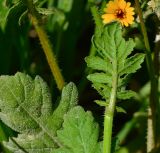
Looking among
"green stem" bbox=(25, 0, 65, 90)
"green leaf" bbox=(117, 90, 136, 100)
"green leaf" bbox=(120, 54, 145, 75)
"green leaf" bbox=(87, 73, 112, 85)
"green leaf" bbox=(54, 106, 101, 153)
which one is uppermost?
"green stem" bbox=(25, 0, 65, 90)

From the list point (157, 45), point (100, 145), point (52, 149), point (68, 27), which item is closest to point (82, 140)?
point (100, 145)

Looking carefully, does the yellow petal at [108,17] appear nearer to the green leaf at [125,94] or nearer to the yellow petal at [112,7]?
the yellow petal at [112,7]

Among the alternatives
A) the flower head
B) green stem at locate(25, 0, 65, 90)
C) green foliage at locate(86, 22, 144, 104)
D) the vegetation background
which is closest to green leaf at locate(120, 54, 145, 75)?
green foliage at locate(86, 22, 144, 104)

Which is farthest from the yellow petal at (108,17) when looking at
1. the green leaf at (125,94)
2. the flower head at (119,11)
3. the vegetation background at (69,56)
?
the vegetation background at (69,56)

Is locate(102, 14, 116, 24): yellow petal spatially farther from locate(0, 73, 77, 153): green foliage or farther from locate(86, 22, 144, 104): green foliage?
locate(0, 73, 77, 153): green foliage

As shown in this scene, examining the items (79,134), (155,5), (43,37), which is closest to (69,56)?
(43,37)

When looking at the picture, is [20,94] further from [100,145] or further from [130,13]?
[130,13]

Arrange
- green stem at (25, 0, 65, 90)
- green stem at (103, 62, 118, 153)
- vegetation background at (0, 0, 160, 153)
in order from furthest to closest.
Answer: vegetation background at (0, 0, 160, 153) → green stem at (25, 0, 65, 90) → green stem at (103, 62, 118, 153)
